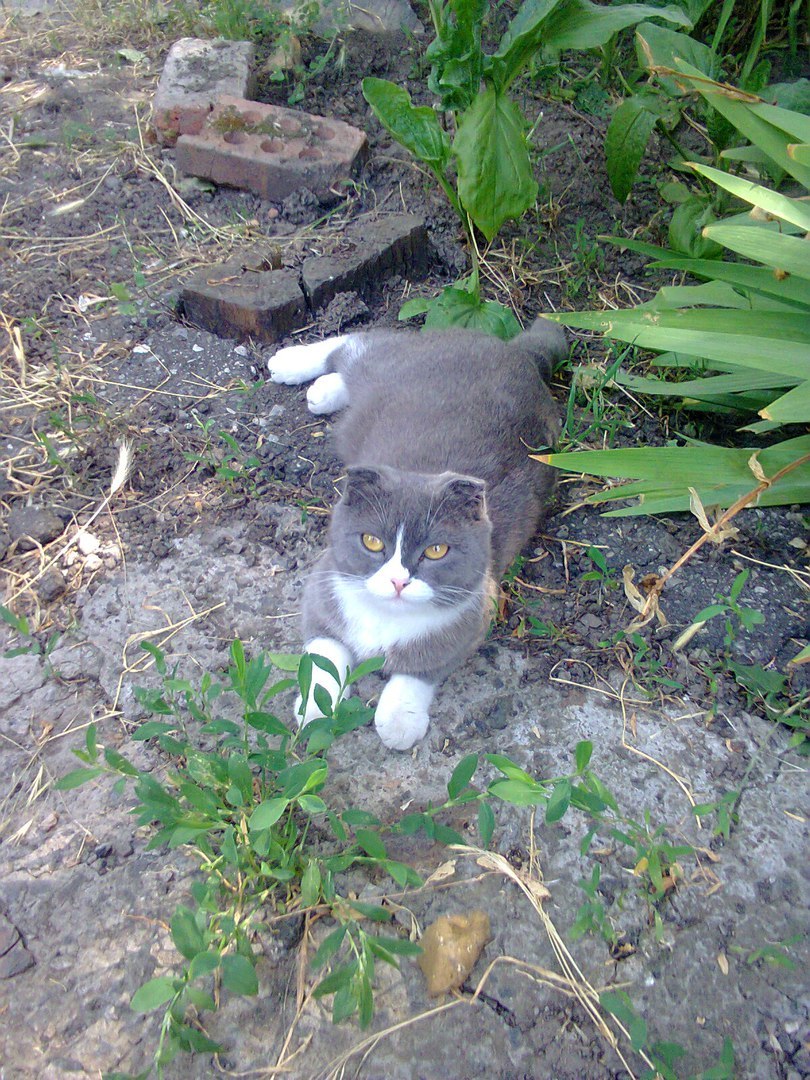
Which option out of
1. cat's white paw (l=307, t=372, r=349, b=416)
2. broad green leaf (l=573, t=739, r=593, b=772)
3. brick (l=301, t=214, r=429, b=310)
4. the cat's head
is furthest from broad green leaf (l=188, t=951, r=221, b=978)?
brick (l=301, t=214, r=429, b=310)

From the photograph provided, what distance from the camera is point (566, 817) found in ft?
7.30

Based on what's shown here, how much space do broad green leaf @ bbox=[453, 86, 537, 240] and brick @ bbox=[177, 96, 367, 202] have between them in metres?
0.93

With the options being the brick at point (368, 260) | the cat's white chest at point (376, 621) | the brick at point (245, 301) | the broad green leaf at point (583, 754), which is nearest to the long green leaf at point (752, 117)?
the brick at point (368, 260)

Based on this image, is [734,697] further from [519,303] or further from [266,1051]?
[519,303]

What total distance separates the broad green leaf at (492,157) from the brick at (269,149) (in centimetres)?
93

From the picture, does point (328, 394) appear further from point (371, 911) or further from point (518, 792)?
point (371, 911)

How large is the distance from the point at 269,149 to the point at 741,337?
256 centimetres

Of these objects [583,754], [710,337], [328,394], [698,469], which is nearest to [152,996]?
[583,754]

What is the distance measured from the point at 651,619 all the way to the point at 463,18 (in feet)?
7.65

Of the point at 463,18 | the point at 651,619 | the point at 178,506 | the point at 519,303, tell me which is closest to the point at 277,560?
the point at 178,506

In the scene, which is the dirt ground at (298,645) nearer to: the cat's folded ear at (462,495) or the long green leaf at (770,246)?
the cat's folded ear at (462,495)

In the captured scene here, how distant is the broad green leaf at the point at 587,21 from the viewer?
9.77 feet

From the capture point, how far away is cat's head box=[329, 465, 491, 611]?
225 cm

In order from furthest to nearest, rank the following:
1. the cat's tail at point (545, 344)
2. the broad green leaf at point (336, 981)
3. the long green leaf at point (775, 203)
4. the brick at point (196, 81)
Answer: the brick at point (196, 81) → the cat's tail at point (545, 344) → the long green leaf at point (775, 203) → the broad green leaf at point (336, 981)
